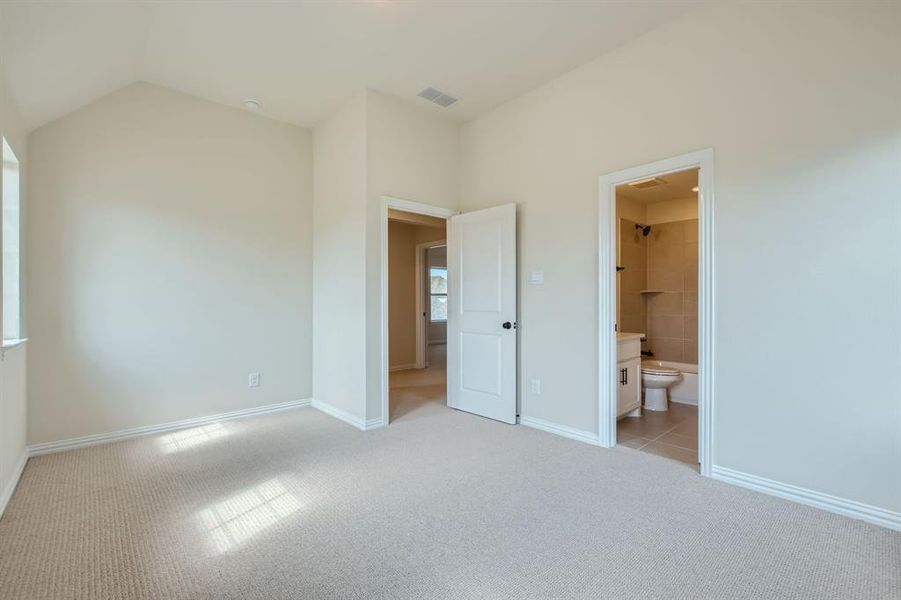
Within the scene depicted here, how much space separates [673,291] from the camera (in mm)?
5480

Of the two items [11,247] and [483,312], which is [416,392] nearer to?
[483,312]

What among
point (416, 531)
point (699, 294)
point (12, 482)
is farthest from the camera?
point (699, 294)

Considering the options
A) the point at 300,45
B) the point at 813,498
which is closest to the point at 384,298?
the point at 300,45

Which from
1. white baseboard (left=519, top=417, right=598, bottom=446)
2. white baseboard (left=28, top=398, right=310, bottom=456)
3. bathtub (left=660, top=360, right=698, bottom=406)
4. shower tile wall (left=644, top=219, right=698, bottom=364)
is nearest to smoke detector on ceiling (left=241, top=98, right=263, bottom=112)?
white baseboard (left=28, top=398, right=310, bottom=456)

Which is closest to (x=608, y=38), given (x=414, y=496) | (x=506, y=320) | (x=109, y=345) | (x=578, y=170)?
(x=578, y=170)

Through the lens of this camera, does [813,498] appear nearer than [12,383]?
Yes

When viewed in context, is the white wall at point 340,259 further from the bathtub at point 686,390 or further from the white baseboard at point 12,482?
the bathtub at point 686,390

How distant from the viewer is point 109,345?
325 cm

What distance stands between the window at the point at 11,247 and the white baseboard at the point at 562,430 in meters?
3.77

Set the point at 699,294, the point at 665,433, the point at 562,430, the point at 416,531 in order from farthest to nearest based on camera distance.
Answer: the point at 665,433 < the point at 562,430 < the point at 699,294 < the point at 416,531

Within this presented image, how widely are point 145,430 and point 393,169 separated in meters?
3.07

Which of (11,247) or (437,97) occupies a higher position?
(437,97)

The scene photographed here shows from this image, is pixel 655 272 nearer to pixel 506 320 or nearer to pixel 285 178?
pixel 506 320

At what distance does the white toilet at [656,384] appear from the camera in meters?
4.20
